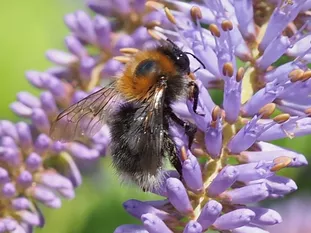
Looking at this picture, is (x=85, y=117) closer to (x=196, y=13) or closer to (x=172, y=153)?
(x=172, y=153)

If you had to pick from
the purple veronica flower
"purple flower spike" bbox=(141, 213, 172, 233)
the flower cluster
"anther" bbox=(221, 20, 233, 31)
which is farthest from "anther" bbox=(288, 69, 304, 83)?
the flower cluster

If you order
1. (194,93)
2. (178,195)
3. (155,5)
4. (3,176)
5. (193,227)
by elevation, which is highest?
(155,5)

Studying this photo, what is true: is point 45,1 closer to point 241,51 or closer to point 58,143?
point 58,143

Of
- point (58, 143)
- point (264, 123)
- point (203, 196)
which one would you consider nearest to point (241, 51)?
point (264, 123)

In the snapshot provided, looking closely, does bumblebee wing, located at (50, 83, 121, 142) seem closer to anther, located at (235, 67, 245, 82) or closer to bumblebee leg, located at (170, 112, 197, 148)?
bumblebee leg, located at (170, 112, 197, 148)

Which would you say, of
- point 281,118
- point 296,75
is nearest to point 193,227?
point 281,118

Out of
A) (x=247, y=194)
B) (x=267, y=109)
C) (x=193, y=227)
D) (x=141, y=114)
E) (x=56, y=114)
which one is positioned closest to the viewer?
(x=193, y=227)
